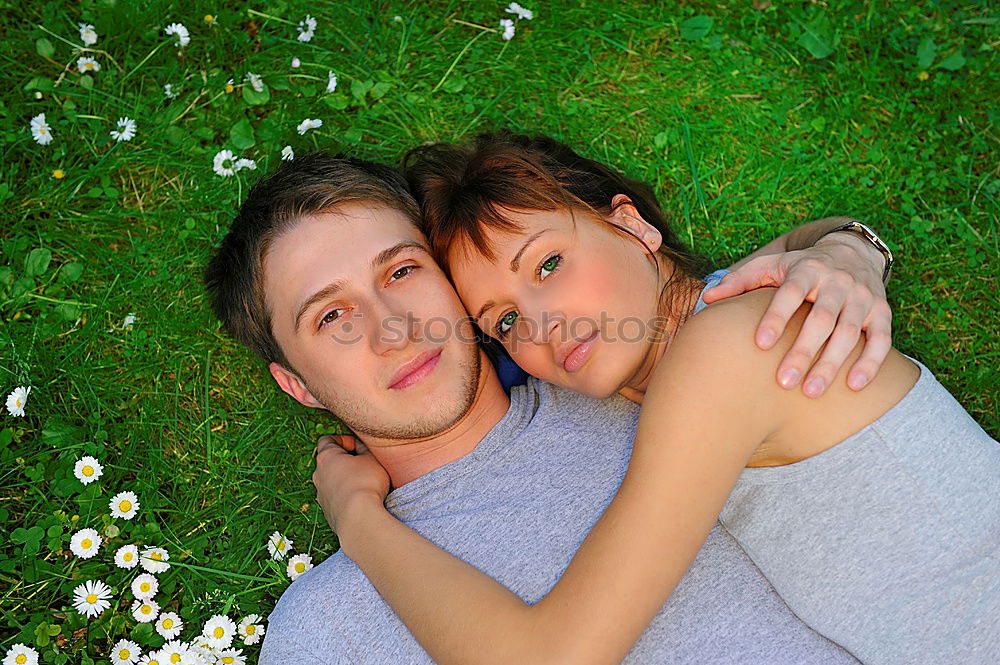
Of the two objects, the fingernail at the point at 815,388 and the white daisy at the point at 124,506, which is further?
the white daisy at the point at 124,506

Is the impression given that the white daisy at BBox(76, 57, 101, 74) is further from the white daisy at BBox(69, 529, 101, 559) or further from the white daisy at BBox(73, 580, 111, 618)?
the white daisy at BBox(73, 580, 111, 618)

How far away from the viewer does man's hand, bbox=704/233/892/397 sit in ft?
7.45

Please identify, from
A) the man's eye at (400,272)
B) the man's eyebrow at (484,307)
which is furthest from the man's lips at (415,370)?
the man's eye at (400,272)

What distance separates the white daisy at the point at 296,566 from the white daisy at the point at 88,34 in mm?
2910

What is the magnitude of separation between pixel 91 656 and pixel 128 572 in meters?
0.36

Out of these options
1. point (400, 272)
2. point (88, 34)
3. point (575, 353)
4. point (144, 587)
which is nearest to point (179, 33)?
point (88, 34)

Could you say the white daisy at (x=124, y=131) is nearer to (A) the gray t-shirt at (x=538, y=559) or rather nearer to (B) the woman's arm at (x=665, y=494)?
(A) the gray t-shirt at (x=538, y=559)

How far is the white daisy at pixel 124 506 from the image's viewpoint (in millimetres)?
3486

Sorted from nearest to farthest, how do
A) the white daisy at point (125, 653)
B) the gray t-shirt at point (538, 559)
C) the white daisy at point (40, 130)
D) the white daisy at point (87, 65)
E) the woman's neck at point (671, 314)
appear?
the gray t-shirt at point (538, 559), the woman's neck at point (671, 314), the white daisy at point (125, 653), the white daisy at point (40, 130), the white daisy at point (87, 65)

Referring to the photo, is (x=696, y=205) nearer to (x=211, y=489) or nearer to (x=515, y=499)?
(x=515, y=499)

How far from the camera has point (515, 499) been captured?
2906 millimetres

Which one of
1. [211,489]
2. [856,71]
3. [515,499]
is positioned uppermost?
[856,71]

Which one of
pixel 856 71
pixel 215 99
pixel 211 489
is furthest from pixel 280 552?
pixel 856 71

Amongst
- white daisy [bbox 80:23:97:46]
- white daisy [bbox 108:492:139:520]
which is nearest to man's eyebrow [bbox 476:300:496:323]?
white daisy [bbox 108:492:139:520]
